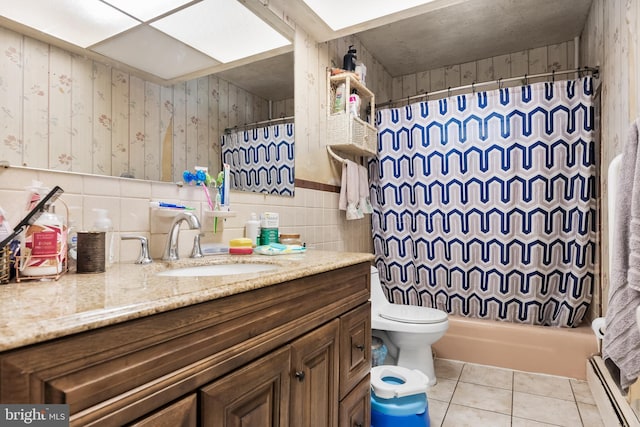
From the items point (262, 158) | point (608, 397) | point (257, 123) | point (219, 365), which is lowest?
point (608, 397)

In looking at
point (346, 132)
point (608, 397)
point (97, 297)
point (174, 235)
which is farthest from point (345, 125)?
point (608, 397)

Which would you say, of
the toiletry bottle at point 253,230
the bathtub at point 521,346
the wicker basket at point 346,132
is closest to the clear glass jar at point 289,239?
the toiletry bottle at point 253,230

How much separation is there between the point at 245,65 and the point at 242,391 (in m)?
1.34

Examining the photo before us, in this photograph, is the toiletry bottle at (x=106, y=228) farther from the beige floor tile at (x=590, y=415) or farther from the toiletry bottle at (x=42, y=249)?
A: the beige floor tile at (x=590, y=415)

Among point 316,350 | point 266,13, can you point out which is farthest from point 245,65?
point 316,350

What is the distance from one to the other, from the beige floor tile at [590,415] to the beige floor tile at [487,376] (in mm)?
334

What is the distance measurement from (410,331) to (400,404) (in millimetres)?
456

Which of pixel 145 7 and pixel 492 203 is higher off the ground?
pixel 145 7

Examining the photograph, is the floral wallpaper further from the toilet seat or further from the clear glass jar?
the toilet seat

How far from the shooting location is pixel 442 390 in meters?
2.01

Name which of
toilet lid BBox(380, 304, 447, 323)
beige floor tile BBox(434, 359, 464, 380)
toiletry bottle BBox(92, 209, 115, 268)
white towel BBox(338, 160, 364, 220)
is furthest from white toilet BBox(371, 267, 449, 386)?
toiletry bottle BBox(92, 209, 115, 268)

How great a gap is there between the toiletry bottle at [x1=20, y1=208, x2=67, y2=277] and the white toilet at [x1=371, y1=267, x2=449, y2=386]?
61.3 inches

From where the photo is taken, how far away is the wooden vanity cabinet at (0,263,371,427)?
1.56 feet

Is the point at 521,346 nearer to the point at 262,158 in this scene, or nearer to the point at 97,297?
the point at 262,158
